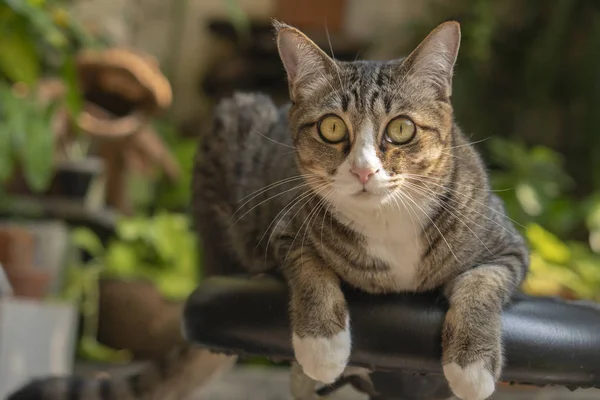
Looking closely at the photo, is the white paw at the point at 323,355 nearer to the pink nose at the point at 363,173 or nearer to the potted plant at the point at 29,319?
the pink nose at the point at 363,173

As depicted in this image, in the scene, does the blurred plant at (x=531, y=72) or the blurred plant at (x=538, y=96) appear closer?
the blurred plant at (x=538, y=96)

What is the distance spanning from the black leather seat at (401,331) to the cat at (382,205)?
3cm

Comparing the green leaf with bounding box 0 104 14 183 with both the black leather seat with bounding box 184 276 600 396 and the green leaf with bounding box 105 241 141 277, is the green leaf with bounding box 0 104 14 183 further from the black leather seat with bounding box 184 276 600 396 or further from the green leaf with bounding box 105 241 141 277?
the black leather seat with bounding box 184 276 600 396

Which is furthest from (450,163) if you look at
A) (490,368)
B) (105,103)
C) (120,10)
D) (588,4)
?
(120,10)

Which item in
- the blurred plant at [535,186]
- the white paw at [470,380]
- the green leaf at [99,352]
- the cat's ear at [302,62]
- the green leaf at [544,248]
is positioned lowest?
the green leaf at [99,352]

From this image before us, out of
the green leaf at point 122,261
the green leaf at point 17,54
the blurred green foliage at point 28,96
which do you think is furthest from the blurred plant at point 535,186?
the green leaf at point 17,54

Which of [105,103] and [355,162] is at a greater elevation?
[355,162]

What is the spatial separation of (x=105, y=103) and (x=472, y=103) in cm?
176

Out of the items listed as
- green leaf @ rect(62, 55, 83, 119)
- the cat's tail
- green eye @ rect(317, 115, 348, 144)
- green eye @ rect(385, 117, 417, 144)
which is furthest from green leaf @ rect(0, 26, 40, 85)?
green eye @ rect(385, 117, 417, 144)

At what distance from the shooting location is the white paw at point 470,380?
0.94 metres

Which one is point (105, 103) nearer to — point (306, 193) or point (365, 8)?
point (365, 8)

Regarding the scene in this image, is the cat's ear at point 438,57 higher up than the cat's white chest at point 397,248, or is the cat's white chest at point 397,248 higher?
the cat's ear at point 438,57

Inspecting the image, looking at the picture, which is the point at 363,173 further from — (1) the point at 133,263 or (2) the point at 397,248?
(1) the point at 133,263

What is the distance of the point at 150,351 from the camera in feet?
9.80
